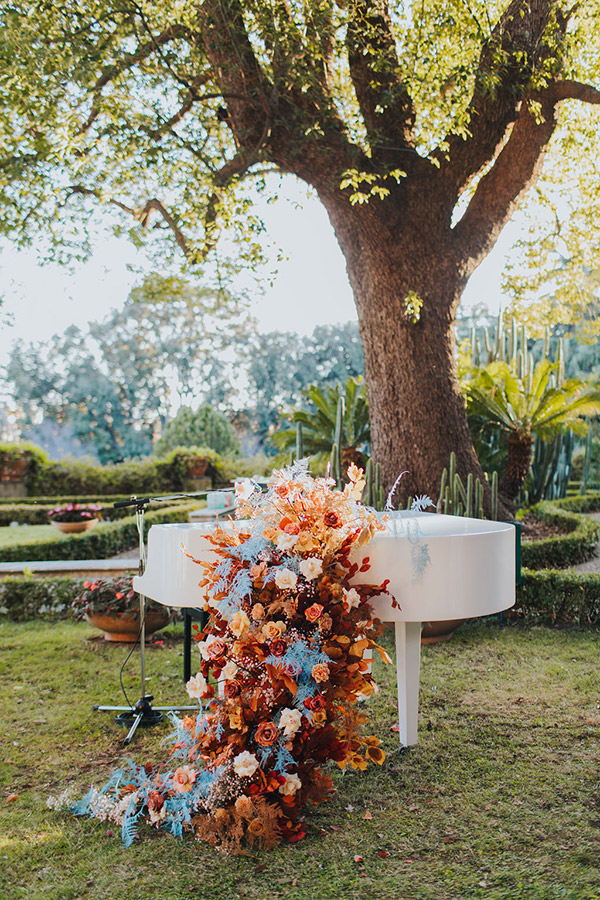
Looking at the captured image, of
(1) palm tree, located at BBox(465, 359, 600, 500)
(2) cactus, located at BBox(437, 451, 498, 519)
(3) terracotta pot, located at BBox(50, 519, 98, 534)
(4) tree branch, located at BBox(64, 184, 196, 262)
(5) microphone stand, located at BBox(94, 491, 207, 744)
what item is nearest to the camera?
(5) microphone stand, located at BBox(94, 491, 207, 744)

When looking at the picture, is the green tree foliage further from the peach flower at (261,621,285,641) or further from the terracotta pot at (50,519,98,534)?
the peach flower at (261,621,285,641)

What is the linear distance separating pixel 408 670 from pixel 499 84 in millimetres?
5127

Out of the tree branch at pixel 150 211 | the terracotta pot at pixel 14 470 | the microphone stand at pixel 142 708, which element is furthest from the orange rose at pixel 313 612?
the terracotta pot at pixel 14 470

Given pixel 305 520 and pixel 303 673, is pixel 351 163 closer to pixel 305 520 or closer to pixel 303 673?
pixel 305 520

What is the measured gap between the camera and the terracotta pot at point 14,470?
15602 millimetres

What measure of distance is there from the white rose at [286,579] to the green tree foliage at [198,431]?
21918mm

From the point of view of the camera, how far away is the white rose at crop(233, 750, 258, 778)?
8.26 ft

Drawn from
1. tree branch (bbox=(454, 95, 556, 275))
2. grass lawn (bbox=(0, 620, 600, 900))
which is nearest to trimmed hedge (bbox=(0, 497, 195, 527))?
tree branch (bbox=(454, 95, 556, 275))

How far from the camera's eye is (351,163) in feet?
19.8

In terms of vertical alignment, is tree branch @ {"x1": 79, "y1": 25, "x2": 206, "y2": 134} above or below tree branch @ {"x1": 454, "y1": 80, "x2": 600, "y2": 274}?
above

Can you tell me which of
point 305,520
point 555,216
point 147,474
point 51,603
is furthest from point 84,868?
point 147,474

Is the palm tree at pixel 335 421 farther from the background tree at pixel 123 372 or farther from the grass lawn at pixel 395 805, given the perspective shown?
the background tree at pixel 123 372

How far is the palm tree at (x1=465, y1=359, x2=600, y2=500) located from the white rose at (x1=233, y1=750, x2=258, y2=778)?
6205mm

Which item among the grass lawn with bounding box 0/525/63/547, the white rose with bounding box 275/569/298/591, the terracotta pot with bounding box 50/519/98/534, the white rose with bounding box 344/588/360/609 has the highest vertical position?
the white rose with bounding box 275/569/298/591
